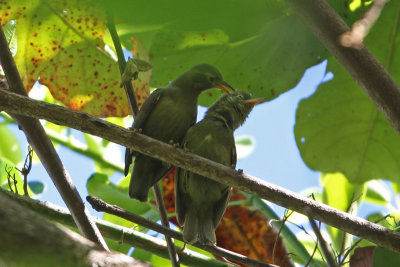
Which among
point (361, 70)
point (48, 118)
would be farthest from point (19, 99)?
point (361, 70)

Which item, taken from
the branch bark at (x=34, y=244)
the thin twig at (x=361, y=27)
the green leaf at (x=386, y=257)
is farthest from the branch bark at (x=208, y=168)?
the branch bark at (x=34, y=244)

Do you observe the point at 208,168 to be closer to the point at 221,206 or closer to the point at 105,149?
the point at 221,206

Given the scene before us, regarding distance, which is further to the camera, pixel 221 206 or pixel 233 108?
pixel 233 108

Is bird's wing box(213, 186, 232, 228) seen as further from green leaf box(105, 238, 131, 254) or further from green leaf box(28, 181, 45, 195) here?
green leaf box(28, 181, 45, 195)

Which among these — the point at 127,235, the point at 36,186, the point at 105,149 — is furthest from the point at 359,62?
the point at 105,149

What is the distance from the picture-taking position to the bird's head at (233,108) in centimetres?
370

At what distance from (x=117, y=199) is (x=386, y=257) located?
1.82 m

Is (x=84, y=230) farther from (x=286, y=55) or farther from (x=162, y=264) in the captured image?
(x=286, y=55)

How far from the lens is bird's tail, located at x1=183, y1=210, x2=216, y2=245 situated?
299 cm

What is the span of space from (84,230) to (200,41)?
59.1 inches

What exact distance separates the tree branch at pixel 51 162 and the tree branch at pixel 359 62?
4.00ft

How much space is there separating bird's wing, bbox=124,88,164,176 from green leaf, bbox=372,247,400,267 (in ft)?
4.98

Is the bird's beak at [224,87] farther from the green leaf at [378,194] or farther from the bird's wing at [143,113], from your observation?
the green leaf at [378,194]

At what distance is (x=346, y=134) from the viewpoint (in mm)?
3537
